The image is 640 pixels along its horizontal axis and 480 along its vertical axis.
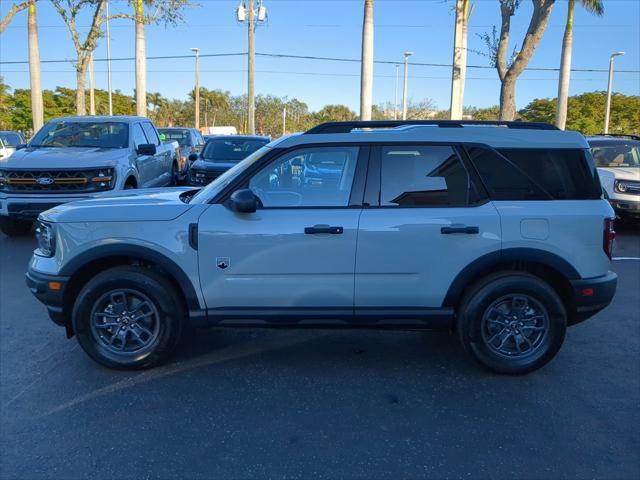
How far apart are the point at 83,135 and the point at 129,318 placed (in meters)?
6.64

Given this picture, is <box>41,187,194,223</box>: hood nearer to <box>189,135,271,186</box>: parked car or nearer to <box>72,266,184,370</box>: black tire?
<box>72,266,184,370</box>: black tire

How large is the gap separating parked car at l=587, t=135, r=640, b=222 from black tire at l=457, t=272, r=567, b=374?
7085mm

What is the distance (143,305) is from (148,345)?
0.31 m

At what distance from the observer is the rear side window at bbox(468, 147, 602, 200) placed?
4.30 m

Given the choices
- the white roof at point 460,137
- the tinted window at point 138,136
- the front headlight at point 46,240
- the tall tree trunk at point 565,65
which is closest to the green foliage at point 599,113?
the tall tree trunk at point 565,65

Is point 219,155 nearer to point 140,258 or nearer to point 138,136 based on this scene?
point 138,136

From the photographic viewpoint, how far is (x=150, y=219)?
4.26 meters

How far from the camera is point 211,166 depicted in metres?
12.2

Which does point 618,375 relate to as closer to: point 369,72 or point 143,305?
point 143,305

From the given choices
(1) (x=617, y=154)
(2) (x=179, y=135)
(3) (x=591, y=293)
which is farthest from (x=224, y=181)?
(2) (x=179, y=135)

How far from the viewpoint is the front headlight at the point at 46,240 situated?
171 inches

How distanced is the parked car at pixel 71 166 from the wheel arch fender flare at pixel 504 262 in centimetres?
634

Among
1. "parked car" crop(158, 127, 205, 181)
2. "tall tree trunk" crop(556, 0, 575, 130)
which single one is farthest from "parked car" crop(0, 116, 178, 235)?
"tall tree trunk" crop(556, 0, 575, 130)

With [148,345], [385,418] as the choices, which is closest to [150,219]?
[148,345]
